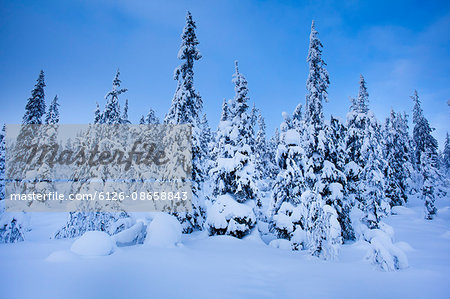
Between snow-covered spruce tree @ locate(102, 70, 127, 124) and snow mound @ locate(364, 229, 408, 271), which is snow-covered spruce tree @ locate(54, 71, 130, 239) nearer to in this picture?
snow-covered spruce tree @ locate(102, 70, 127, 124)

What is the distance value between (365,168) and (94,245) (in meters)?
18.2

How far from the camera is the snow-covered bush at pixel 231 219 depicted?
547 inches

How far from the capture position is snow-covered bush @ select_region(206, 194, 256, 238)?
45.6 feet

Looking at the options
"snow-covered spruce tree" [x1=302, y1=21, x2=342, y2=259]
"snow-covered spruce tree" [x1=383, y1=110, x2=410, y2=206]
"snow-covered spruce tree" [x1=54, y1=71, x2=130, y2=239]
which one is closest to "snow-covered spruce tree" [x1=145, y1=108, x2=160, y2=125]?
"snow-covered spruce tree" [x1=54, y1=71, x2=130, y2=239]

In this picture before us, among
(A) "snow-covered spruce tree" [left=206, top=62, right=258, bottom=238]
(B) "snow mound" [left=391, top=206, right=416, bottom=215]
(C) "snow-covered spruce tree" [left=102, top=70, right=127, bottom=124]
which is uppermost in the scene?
(C) "snow-covered spruce tree" [left=102, top=70, right=127, bottom=124]

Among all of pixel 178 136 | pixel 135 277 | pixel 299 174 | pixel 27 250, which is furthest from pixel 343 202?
pixel 27 250

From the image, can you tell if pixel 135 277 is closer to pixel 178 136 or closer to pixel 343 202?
pixel 178 136

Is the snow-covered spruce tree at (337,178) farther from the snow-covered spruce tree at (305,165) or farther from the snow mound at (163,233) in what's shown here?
the snow mound at (163,233)

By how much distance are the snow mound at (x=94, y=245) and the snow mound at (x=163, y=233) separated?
6.17 ft

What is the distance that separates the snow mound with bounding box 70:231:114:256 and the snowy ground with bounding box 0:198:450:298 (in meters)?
0.27

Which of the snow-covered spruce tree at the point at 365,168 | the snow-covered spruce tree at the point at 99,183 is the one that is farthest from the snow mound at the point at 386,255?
the snow-covered spruce tree at the point at 99,183

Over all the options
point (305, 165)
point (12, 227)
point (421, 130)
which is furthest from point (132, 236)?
point (421, 130)

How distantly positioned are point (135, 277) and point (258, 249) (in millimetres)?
7084

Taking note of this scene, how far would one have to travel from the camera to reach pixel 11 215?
10922 mm
